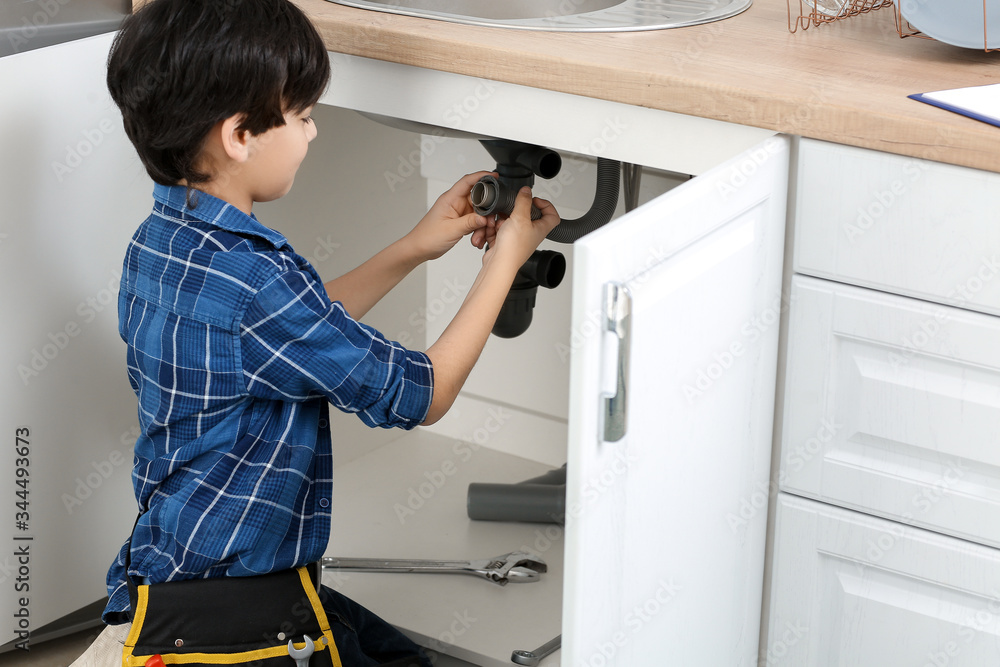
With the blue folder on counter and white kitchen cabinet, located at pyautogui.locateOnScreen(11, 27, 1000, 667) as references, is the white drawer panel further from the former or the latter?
the blue folder on counter

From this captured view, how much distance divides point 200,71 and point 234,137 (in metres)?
0.06

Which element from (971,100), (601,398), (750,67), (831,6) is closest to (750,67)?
(750,67)

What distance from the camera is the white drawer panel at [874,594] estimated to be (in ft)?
3.12

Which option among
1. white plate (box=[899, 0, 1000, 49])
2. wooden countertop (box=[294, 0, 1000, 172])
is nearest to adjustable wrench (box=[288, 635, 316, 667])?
wooden countertop (box=[294, 0, 1000, 172])

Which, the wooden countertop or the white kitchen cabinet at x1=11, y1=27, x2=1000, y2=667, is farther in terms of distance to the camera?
the wooden countertop

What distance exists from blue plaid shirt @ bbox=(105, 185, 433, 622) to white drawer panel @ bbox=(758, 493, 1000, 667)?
370mm

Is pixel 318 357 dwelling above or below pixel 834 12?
below

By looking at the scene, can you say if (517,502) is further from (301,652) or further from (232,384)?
(232,384)

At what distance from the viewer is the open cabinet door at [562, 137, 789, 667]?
708 mm

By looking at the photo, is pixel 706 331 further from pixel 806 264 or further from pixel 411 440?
pixel 411 440

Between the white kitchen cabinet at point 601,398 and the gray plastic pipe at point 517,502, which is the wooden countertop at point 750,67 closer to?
the white kitchen cabinet at point 601,398

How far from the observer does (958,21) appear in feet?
3.31

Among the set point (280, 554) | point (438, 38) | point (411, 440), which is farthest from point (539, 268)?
point (411, 440)

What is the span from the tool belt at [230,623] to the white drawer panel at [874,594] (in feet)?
1.39
